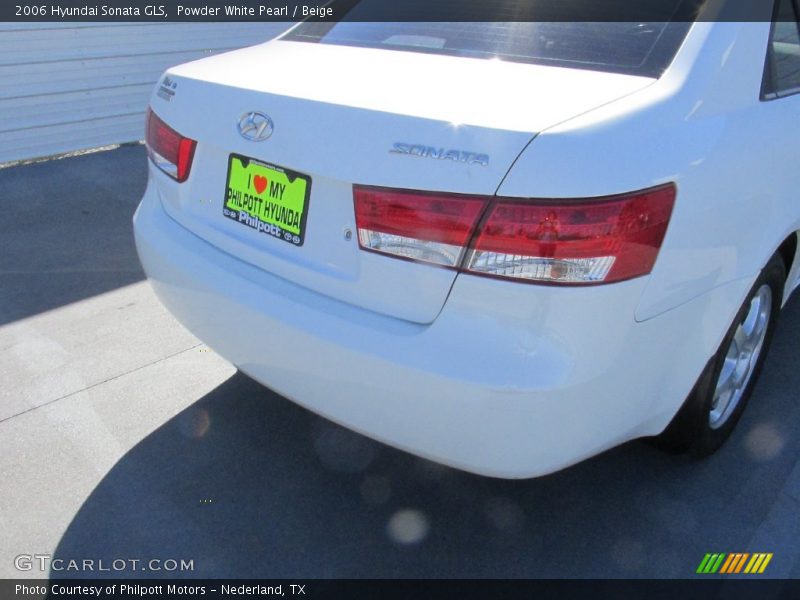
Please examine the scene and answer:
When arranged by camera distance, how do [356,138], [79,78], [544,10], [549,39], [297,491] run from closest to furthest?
[356,138]
[549,39]
[544,10]
[297,491]
[79,78]

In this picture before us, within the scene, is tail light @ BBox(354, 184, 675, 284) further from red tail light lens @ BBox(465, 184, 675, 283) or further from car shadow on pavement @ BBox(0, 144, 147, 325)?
car shadow on pavement @ BBox(0, 144, 147, 325)

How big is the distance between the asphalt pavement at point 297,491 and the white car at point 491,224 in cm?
36

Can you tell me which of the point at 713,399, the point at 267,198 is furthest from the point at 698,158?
the point at 267,198

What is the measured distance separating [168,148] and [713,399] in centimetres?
202

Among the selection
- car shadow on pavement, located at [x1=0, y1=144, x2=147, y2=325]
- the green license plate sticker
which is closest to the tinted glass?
the green license plate sticker

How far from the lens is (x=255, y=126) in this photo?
235 cm

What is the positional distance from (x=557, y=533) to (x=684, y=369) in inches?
27.5

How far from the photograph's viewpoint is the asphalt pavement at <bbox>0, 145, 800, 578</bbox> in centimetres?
253

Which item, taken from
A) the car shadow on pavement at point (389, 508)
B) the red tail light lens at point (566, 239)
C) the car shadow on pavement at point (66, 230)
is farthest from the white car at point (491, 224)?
the car shadow on pavement at point (66, 230)

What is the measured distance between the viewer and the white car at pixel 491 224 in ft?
6.47

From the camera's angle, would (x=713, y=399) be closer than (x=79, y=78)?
Yes

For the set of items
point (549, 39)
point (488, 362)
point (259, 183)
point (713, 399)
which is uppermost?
point (549, 39)
